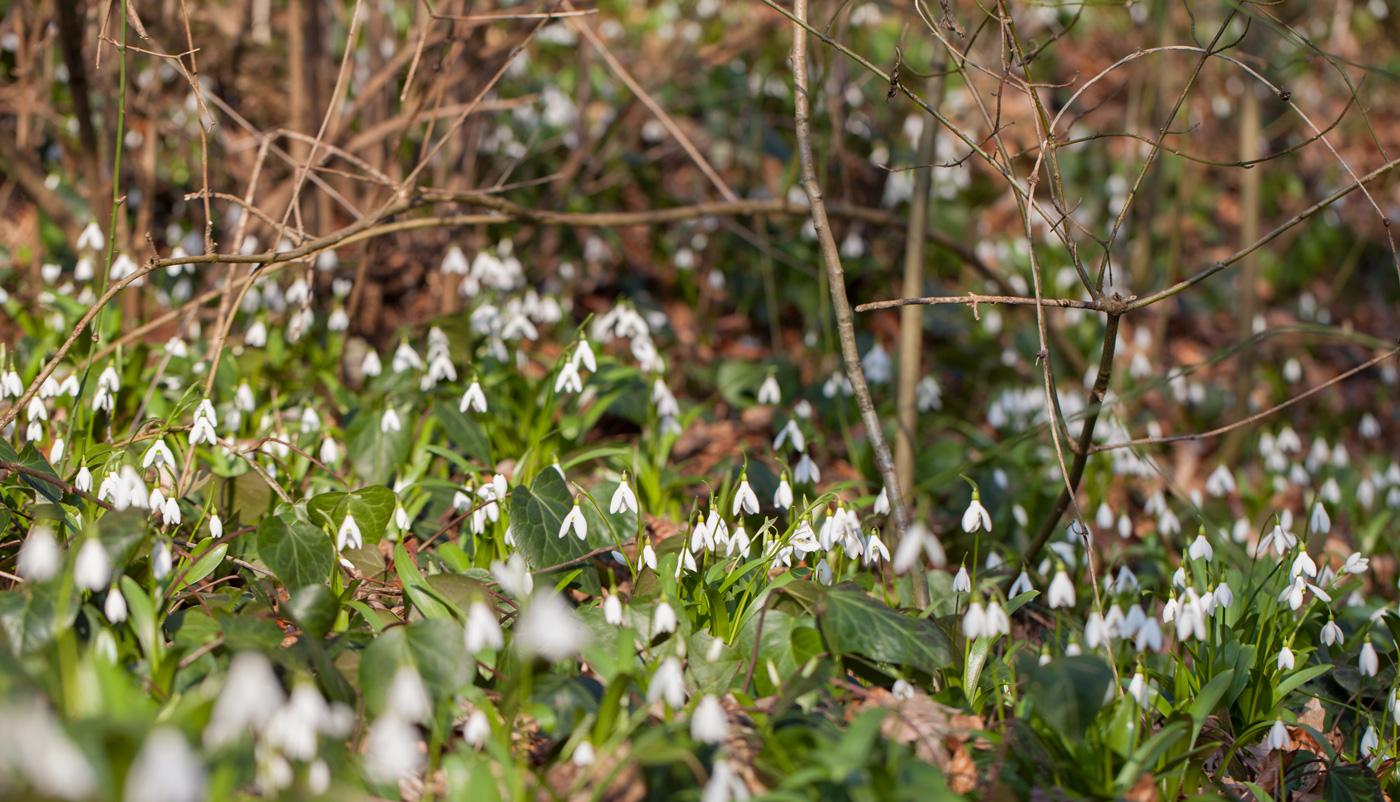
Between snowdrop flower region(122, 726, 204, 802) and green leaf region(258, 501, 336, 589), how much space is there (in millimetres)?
1069

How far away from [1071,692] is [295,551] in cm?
170

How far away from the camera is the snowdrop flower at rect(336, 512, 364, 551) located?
2242 mm

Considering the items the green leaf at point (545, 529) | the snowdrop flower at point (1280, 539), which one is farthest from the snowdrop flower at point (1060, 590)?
the green leaf at point (545, 529)

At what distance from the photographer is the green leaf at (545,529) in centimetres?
227

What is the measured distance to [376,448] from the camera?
2.96 metres

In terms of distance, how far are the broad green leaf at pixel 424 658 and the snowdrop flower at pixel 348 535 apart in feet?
1.97

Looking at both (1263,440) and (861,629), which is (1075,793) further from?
(1263,440)

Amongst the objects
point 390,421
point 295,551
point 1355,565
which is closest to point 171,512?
point 295,551

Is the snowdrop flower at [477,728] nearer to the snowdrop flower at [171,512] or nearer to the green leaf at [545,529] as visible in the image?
the green leaf at [545,529]

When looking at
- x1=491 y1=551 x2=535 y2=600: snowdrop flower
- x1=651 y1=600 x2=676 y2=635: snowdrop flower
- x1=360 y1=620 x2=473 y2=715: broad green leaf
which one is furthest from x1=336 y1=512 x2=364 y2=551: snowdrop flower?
x1=651 y1=600 x2=676 y2=635: snowdrop flower

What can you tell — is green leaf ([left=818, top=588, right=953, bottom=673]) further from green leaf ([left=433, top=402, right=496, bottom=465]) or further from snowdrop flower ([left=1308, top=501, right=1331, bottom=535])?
green leaf ([left=433, top=402, right=496, bottom=465])

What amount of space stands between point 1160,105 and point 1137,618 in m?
4.08

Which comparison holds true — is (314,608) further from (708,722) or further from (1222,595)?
(1222,595)

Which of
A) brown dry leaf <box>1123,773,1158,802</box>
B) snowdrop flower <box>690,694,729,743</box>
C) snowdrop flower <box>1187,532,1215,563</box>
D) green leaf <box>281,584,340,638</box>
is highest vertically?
snowdrop flower <box>1187,532,1215,563</box>
